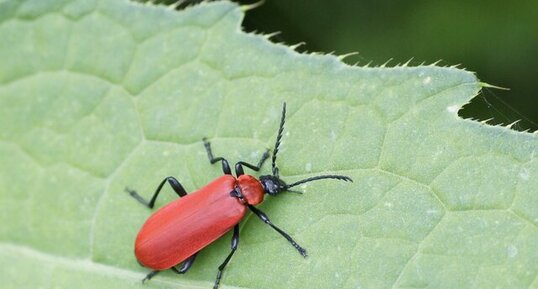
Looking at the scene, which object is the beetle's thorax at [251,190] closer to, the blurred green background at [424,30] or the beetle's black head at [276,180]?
the beetle's black head at [276,180]

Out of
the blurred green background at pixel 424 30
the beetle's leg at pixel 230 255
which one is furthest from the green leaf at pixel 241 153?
the blurred green background at pixel 424 30

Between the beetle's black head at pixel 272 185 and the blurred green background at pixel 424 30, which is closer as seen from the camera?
the beetle's black head at pixel 272 185

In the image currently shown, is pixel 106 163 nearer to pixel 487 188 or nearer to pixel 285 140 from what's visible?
pixel 285 140

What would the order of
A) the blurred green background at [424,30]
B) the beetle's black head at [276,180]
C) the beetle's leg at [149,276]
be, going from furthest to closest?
the blurred green background at [424,30] < the beetle's leg at [149,276] < the beetle's black head at [276,180]

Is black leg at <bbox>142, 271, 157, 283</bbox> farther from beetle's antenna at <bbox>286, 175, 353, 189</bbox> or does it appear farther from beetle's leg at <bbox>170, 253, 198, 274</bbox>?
beetle's antenna at <bbox>286, 175, 353, 189</bbox>

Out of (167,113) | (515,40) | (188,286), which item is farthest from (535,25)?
(188,286)

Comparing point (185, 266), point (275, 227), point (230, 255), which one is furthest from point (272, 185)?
point (185, 266)

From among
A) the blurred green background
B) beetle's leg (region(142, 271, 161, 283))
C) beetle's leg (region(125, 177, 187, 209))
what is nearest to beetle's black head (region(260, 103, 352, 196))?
beetle's leg (region(125, 177, 187, 209))
